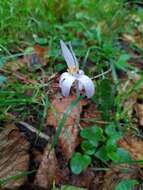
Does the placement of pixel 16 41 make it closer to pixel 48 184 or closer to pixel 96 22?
pixel 96 22

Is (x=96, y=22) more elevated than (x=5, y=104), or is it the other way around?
(x=96, y=22)

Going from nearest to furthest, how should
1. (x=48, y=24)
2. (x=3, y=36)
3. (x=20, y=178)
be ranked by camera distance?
(x=20, y=178) → (x=3, y=36) → (x=48, y=24)

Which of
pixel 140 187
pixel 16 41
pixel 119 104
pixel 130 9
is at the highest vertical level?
pixel 130 9

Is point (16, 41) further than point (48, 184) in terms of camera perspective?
Yes

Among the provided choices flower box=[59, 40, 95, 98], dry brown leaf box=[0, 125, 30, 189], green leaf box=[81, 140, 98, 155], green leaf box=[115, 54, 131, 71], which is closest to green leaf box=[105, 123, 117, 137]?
green leaf box=[81, 140, 98, 155]

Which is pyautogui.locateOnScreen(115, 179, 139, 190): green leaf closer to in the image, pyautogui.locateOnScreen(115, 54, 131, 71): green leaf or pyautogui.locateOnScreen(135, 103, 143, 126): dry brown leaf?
pyautogui.locateOnScreen(135, 103, 143, 126): dry brown leaf

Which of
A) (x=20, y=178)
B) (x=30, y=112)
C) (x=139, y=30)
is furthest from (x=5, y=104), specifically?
(x=139, y=30)

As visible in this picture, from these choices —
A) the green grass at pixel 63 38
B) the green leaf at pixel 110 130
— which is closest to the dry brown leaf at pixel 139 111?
the green grass at pixel 63 38

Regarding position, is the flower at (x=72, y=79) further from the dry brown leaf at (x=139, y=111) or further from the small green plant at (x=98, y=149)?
the dry brown leaf at (x=139, y=111)
